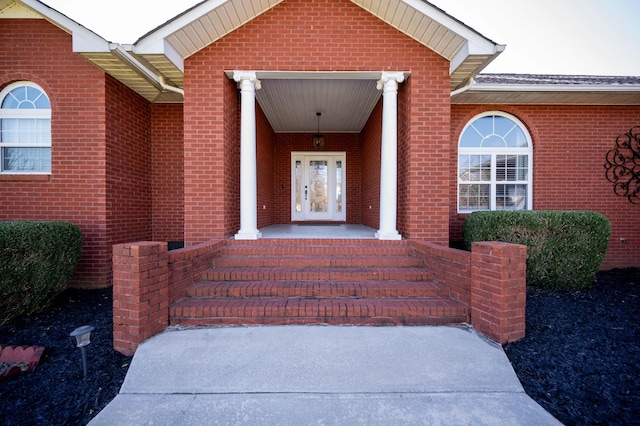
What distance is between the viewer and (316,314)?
3080 millimetres

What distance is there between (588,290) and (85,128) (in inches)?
332

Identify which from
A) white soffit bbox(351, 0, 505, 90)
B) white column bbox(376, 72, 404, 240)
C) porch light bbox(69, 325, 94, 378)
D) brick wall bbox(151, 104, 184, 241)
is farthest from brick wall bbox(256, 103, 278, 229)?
porch light bbox(69, 325, 94, 378)

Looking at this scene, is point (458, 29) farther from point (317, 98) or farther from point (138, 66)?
point (138, 66)

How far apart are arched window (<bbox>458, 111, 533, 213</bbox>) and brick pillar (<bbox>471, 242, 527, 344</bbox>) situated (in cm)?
382

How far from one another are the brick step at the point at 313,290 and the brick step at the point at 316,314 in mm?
276

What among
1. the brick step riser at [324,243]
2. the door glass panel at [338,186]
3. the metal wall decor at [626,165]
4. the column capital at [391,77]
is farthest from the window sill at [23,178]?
the metal wall decor at [626,165]

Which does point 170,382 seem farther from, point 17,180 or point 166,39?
point 17,180

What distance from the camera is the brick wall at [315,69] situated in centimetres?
453

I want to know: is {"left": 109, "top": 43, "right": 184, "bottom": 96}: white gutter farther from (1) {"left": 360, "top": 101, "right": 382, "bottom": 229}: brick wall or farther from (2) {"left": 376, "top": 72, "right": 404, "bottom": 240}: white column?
(1) {"left": 360, "top": 101, "right": 382, "bottom": 229}: brick wall

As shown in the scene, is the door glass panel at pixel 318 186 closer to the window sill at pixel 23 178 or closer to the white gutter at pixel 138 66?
Result: the white gutter at pixel 138 66

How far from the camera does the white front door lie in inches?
375

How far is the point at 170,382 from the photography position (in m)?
2.30

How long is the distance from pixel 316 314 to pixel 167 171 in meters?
4.99

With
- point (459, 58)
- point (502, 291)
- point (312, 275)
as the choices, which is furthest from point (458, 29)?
point (312, 275)
